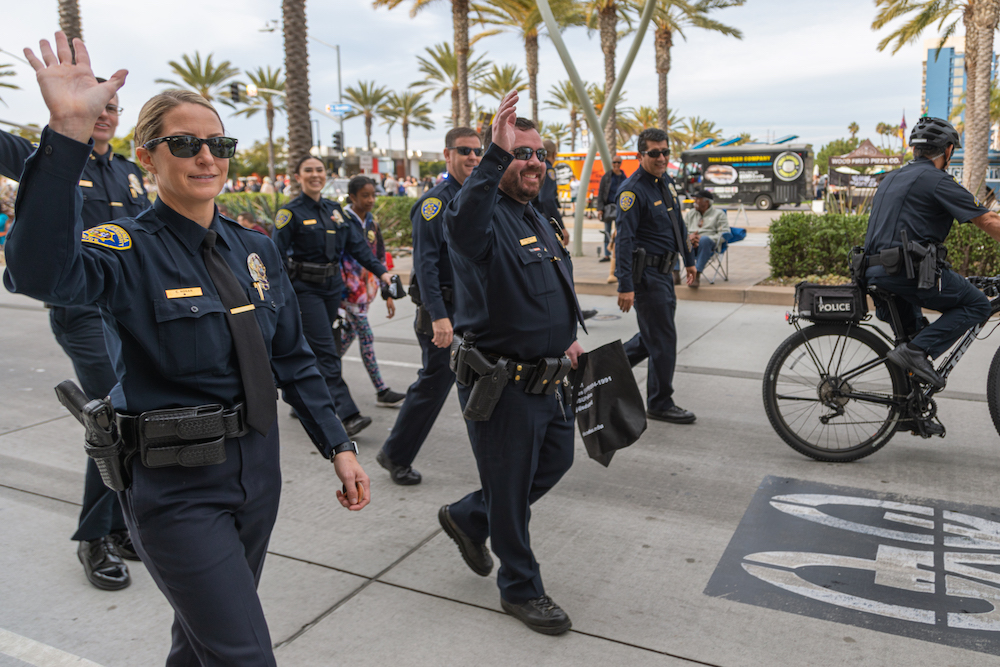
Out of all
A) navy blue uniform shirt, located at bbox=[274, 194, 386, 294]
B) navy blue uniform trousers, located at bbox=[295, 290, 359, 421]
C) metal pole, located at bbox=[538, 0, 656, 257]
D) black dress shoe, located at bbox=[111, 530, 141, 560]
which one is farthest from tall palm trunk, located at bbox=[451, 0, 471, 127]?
black dress shoe, located at bbox=[111, 530, 141, 560]

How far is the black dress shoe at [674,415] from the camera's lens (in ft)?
18.4

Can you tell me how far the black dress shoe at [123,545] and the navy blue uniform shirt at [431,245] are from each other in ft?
6.13

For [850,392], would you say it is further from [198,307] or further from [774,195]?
[774,195]

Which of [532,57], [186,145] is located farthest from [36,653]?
[532,57]

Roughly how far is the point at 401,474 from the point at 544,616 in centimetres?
180

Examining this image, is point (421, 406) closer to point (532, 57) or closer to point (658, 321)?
point (658, 321)

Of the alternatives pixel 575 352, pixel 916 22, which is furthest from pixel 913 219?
pixel 916 22

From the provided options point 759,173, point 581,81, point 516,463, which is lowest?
point 516,463

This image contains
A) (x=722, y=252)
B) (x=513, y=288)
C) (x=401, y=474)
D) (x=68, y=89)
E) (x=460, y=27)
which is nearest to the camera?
(x=68, y=89)

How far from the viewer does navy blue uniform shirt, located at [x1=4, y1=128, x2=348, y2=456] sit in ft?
5.18

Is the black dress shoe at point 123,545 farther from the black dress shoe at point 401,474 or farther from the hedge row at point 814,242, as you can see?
the hedge row at point 814,242

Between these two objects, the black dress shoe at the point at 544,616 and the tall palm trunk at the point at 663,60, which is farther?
the tall palm trunk at the point at 663,60

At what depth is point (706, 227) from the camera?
39.1ft

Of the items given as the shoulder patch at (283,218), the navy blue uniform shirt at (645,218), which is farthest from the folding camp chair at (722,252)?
the shoulder patch at (283,218)
